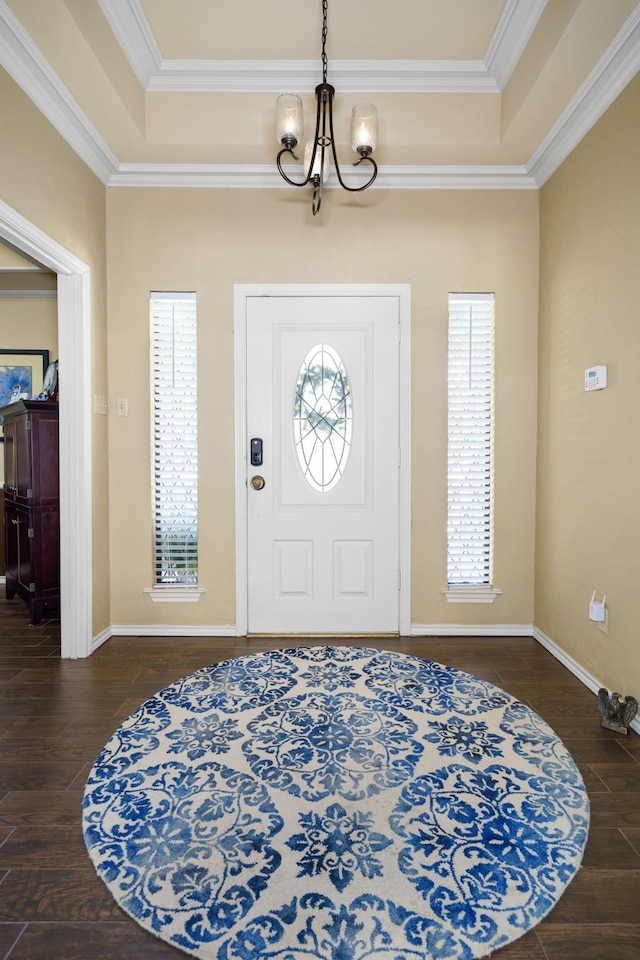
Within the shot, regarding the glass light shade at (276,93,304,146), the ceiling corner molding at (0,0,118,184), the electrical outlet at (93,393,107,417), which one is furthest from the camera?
the electrical outlet at (93,393,107,417)

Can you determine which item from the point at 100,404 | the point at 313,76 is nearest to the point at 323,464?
the point at 100,404

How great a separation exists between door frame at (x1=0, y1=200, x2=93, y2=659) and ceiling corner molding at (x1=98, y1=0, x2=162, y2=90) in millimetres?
1021

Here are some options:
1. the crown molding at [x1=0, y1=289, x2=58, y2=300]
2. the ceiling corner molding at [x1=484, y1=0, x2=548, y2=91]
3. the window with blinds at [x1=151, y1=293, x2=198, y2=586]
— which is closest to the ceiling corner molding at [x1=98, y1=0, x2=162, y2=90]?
the window with blinds at [x1=151, y1=293, x2=198, y2=586]

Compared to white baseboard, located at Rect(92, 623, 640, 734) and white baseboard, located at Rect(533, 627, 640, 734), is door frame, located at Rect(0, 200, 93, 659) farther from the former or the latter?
white baseboard, located at Rect(533, 627, 640, 734)

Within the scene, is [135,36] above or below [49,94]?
above

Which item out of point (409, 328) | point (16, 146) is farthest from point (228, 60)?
point (409, 328)

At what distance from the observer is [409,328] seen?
10.8 feet

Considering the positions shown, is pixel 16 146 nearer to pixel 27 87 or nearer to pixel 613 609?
pixel 27 87

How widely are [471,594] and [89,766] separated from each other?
2313mm

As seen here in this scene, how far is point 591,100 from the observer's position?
252cm

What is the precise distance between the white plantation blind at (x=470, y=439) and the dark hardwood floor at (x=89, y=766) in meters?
0.54

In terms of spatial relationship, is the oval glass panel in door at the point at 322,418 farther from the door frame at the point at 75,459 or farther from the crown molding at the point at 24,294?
the crown molding at the point at 24,294

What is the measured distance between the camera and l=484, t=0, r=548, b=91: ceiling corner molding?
2.32 meters

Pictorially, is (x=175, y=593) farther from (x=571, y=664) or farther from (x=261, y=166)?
(x=261, y=166)
